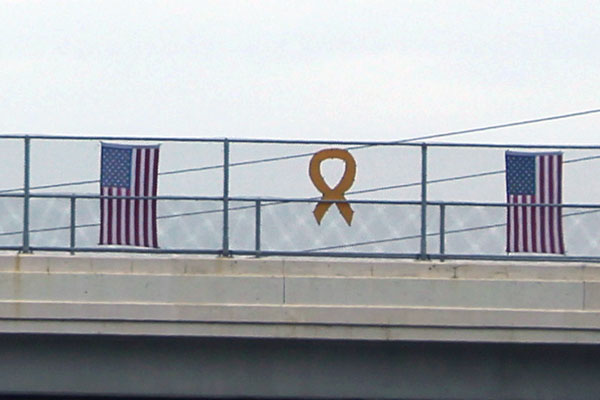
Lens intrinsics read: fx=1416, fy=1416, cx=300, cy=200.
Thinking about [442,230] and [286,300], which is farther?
[442,230]

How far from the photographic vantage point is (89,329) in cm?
1438

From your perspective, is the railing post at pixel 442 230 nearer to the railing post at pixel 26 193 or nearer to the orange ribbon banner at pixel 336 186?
the orange ribbon banner at pixel 336 186

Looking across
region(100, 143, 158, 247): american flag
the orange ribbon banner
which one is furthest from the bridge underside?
the orange ribbon banner

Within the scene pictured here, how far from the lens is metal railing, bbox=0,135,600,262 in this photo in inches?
601

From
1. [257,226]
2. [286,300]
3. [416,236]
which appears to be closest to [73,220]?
[257,226]

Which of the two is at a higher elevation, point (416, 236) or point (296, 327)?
point (416, 236)

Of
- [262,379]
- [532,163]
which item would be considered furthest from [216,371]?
[532,163]

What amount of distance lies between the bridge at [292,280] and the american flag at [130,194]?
0.03 metres

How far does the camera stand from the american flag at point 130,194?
50.6 ft

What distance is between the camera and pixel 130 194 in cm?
1548

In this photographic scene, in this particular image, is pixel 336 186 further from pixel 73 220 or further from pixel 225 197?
pixel 73 220

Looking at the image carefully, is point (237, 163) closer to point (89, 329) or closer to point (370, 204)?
point (370, 204)

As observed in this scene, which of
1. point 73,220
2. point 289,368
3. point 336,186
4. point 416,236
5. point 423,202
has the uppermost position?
point 336,186

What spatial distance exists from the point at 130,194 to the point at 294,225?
182cm
